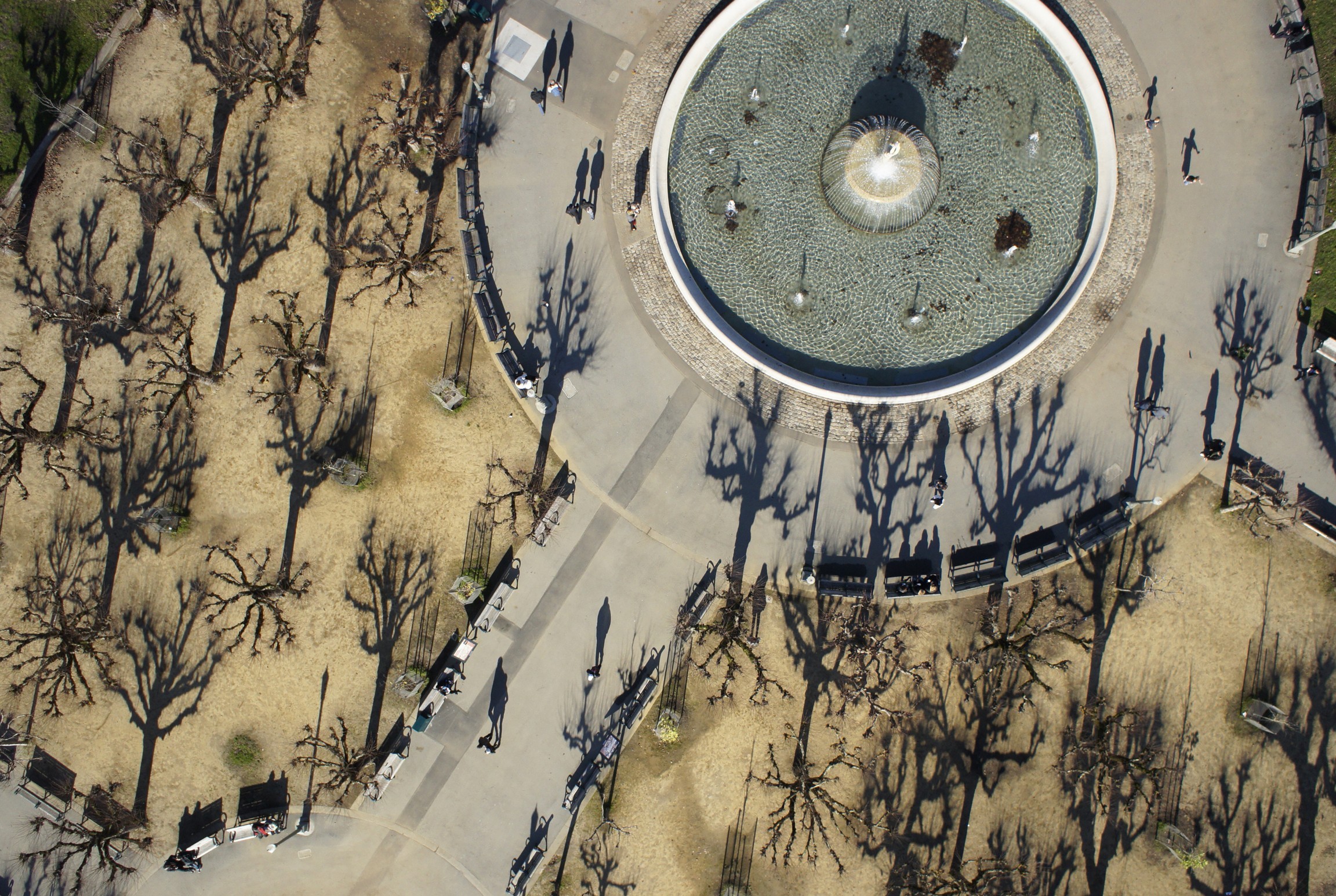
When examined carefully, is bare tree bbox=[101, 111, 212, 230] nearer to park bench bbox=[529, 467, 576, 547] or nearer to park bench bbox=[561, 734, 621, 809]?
park bench bbox=[529, 467, 576, 547]

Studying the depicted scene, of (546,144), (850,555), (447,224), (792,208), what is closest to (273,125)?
(447,224)

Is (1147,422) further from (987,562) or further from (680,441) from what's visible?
(680,441)

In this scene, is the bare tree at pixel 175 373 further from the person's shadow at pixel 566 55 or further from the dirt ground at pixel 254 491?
the person's shadow at pixel 566 55

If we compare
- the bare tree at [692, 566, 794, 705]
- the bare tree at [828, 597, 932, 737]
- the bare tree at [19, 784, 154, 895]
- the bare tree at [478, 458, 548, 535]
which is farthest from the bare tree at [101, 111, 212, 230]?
the bare tree at [828, 597, 932, 737]

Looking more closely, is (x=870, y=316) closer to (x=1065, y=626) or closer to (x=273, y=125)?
(x=1065, y=626)

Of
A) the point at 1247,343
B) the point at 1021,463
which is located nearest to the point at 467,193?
the point at 1021,463

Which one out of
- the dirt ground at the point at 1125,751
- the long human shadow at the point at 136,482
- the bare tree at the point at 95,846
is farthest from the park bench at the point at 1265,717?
the bare tree at the point at 95,846
